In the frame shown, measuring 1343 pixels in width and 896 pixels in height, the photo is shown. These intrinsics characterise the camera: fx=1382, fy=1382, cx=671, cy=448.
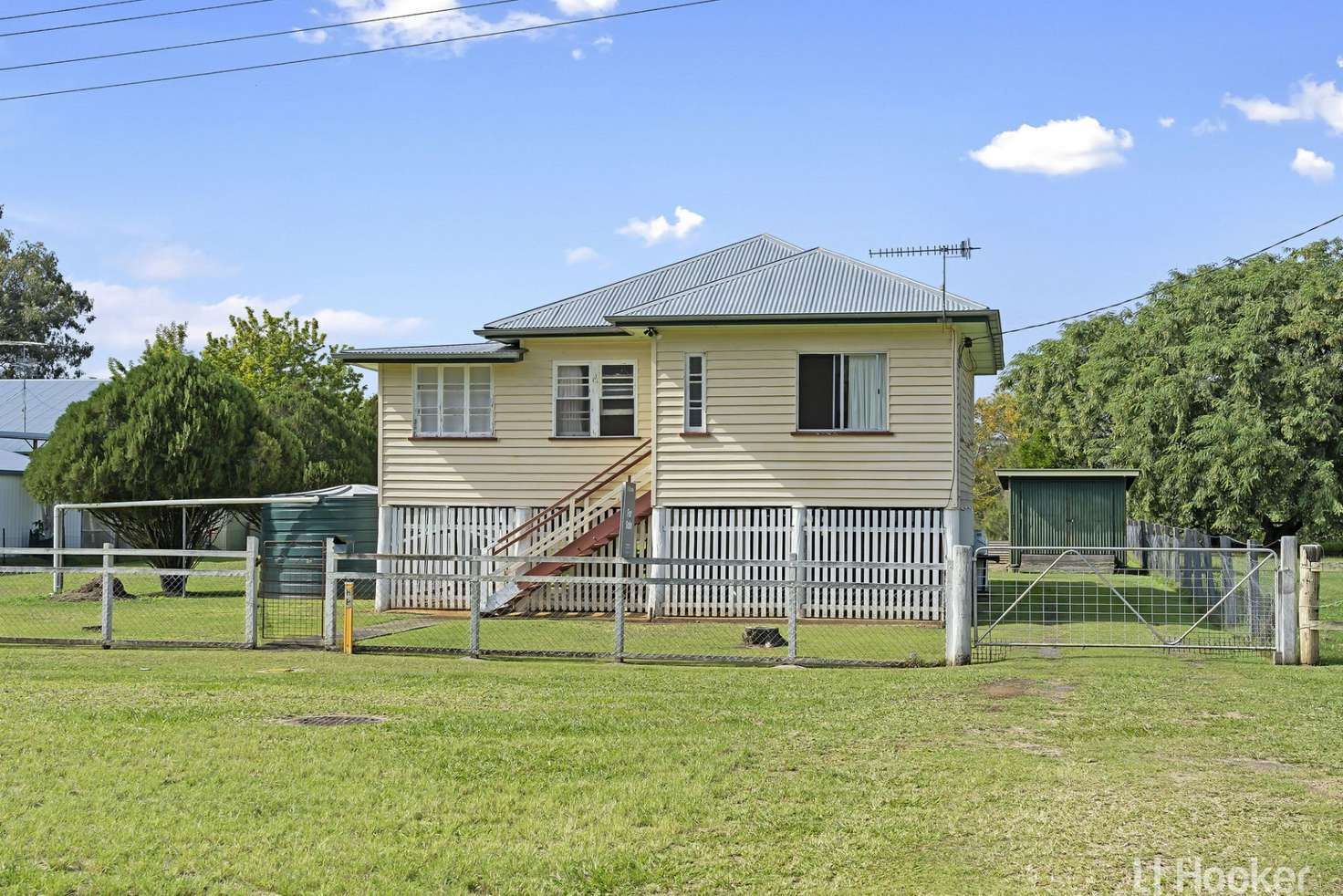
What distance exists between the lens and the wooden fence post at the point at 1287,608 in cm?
1548

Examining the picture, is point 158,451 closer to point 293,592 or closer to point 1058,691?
point 293,592

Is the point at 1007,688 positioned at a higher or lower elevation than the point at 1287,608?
lower

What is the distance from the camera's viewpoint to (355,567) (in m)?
27.4

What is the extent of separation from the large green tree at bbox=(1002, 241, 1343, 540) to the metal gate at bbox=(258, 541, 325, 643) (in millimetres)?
30740

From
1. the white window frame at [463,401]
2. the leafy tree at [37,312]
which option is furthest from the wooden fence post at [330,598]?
the leafy tree at [37,312]

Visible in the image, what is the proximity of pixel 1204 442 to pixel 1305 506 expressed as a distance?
12.2 ft

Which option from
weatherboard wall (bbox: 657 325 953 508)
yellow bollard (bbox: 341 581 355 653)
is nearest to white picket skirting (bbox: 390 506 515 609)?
weatherboard wall (bbox: 657 325 953 508)

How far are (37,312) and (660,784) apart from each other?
7992 centimetres

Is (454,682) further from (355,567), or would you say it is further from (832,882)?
(355,567)

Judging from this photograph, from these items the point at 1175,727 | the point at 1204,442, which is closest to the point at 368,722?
the point at 1175,727

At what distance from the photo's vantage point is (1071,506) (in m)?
39.6

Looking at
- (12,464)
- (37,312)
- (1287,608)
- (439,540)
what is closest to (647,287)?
(439,540)

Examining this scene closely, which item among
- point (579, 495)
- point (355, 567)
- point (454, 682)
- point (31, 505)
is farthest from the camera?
point (31, 505)

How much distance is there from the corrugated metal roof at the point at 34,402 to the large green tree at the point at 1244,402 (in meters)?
39.7
